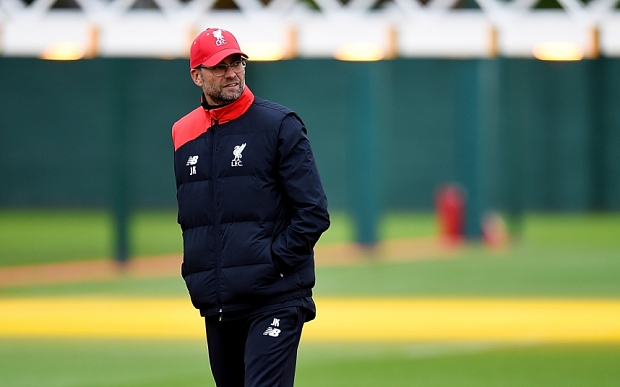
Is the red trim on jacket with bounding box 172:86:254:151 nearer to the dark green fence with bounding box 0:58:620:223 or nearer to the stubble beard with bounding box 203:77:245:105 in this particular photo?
the stubble beard with bounding box 203:77:245:105

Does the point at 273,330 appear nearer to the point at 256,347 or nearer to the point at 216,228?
the point at 256,347

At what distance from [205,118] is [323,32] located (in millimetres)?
10077

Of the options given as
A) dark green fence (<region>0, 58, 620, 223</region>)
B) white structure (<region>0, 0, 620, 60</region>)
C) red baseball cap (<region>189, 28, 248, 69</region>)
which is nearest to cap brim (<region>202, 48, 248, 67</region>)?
red baseball cap (<region>189, 28, 248, 69</region>)

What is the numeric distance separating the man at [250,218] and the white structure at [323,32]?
389 inches

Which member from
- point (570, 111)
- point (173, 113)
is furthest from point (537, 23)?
point (570, 111)

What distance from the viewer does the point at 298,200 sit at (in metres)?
4.53

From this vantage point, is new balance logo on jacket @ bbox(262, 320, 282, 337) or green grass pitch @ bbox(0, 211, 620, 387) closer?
new balance logo on jacket @ bbox(262, 320, 282, 337)

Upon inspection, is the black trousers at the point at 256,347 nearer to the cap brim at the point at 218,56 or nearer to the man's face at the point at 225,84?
the man's face at the point at 225,84

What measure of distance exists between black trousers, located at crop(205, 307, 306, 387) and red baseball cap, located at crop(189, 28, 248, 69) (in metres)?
1.04

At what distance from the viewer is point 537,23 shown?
14.8 m

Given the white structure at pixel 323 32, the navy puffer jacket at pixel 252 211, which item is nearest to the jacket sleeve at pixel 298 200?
the navy puffer jacket at pixel 252 211

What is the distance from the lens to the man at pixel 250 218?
14.8 ft

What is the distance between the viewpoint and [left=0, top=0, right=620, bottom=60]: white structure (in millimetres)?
14469

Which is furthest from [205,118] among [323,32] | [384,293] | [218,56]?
[323,32]
